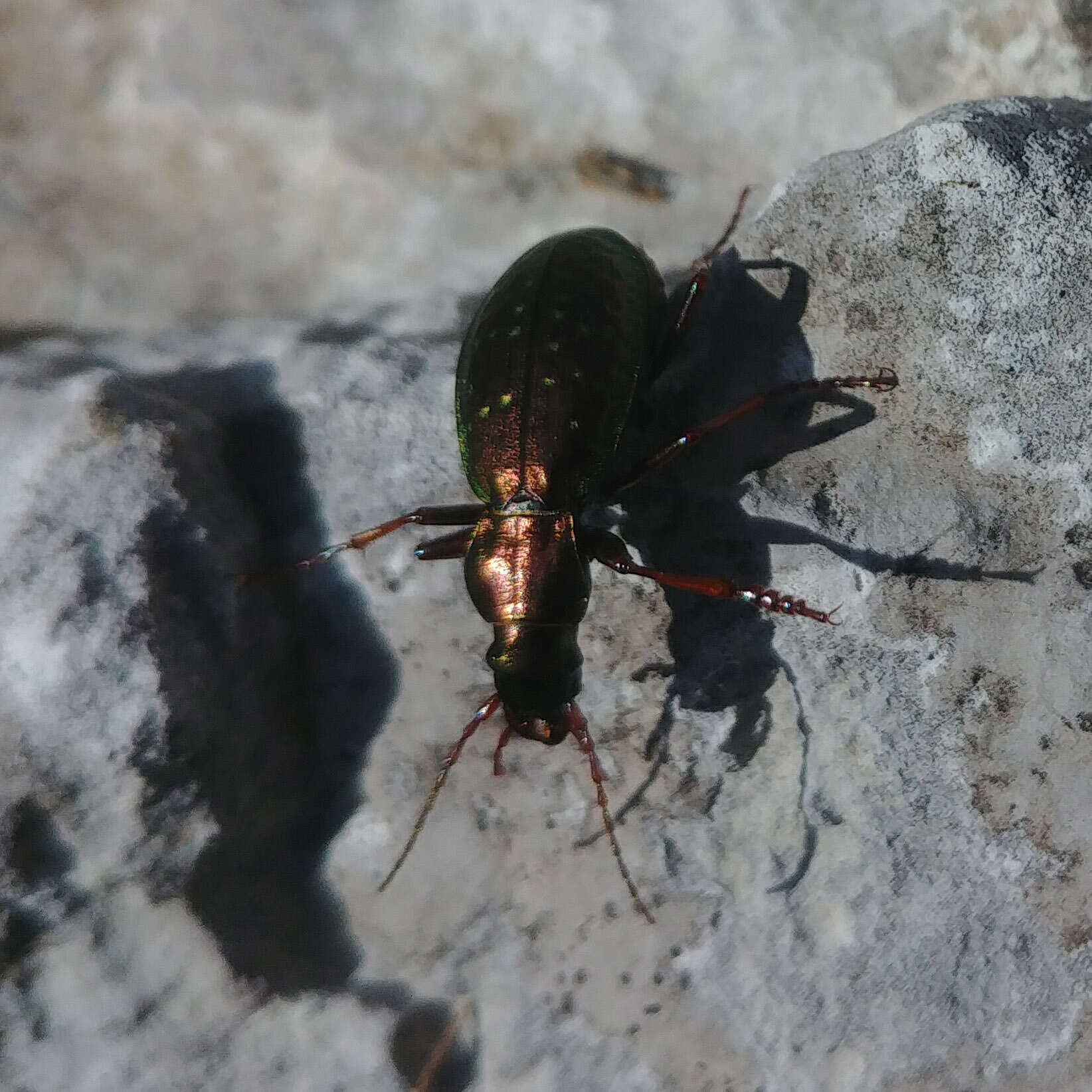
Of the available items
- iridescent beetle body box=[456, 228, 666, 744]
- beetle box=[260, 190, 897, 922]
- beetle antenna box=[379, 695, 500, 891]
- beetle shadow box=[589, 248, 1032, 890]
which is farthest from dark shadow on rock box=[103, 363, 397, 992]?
beetle shadow box=[589, 248, 1032, 890]

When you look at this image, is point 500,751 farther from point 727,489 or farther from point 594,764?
point 727,489

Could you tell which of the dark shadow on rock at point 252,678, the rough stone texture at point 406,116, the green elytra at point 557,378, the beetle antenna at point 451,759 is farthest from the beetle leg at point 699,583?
the rough stone texture at point 406,116

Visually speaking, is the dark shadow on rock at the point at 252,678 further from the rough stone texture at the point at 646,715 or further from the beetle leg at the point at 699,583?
the beetle leg at the point at 699,583

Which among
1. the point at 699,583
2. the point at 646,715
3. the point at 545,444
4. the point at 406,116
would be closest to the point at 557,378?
the point at 545,444

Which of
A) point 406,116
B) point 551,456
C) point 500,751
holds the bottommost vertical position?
point 500,751

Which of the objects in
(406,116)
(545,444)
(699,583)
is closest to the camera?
(699,583)

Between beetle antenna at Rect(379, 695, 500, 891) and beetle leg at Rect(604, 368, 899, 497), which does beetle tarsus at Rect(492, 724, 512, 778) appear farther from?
beetle leg at Rect(604, 368, 899, 497)

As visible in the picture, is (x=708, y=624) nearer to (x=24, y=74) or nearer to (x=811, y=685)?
(x=811, y=685)
